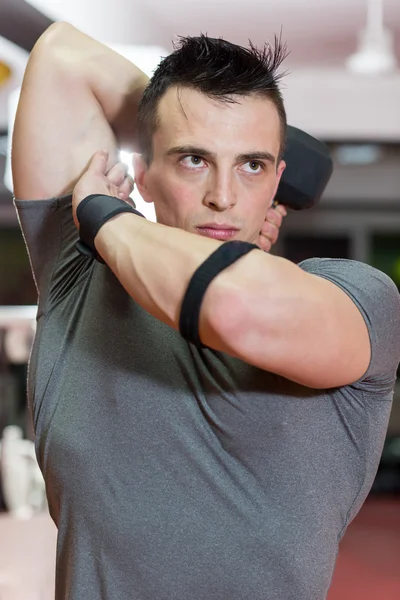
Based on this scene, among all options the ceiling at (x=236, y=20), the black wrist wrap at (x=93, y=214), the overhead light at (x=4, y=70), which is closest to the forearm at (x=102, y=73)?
the black wrist wrap at (x=93, y=214)

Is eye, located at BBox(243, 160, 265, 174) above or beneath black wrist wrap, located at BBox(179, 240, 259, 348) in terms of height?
above

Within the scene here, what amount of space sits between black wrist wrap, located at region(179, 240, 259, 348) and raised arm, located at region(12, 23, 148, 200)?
0.49m

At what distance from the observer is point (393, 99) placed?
21.6 feet

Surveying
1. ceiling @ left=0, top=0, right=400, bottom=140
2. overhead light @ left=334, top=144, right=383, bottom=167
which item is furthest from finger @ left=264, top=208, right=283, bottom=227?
overhead light @ left=334, top=144, right=383, bottom=167

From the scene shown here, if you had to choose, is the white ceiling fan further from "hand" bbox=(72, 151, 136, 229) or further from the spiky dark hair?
"hand" bbox=(72, 151, 136, 229)

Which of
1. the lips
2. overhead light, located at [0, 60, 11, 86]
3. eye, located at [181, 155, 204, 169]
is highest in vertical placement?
eye, located at [181, 155, 204, 169]

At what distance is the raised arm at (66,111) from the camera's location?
126cm

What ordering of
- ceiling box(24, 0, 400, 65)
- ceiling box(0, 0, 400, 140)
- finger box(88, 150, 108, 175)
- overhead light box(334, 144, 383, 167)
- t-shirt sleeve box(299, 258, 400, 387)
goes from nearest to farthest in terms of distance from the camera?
t-shirt sleeve box(299, 258, 400, 387)
finger box(88, 150, 108, 175)
ceiling box(0, 0, 400, 140)
ceiling box(24, 0, 400, 65)
overhead light box(334, 144, 383, 167)

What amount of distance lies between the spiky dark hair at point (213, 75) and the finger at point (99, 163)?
0.06 meters

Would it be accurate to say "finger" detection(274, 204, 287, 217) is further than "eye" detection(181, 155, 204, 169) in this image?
Yes

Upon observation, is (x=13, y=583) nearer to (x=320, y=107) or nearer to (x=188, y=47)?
(x=188, y=47)

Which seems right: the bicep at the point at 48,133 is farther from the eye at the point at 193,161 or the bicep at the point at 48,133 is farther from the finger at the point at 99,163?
the eye at the point at 193,161

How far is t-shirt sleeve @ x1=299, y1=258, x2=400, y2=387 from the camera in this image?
0.96 m

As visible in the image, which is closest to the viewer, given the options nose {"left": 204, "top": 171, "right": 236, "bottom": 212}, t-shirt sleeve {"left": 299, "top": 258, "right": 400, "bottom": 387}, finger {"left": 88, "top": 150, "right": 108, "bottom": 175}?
t-shirt sleeve {"left": 299, "top": 258, "right": 400, "bottom": 387}
